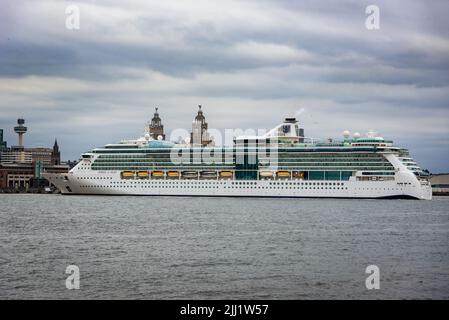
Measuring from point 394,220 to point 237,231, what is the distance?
14190 millimetres

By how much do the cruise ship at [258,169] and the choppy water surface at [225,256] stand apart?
29.5m

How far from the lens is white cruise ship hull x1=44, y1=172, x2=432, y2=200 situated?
85.4 meters

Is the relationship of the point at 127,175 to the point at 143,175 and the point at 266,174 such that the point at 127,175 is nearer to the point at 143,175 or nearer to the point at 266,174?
the point at 143,175

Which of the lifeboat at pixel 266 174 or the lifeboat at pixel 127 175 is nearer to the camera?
the lifeboat at pixel 266 174

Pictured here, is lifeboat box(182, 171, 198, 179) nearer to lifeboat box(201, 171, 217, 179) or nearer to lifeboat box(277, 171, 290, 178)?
lifeboat box(201, 171, 217, 179)

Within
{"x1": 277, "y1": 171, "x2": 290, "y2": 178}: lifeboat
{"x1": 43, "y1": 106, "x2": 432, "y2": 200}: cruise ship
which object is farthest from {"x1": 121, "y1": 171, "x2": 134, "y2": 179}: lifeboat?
{"x1": 277, "y1": 171, "x2": 290, "y2": 178}: lifeboat

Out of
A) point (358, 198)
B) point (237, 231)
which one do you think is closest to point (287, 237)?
point (237, 231)

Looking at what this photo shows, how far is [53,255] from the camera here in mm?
34875

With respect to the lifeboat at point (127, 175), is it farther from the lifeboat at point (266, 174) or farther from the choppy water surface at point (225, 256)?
the choppy water surface at point (225, 256)

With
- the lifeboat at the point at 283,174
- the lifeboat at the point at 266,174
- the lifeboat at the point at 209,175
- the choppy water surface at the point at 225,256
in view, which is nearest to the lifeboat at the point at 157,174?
the lifeboat at the point at 209,175

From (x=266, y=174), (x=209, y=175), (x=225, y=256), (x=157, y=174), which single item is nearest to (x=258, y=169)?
(x=266, y=174)

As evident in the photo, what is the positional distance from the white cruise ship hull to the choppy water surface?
28.6 meters

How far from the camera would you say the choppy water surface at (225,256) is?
2680cm
